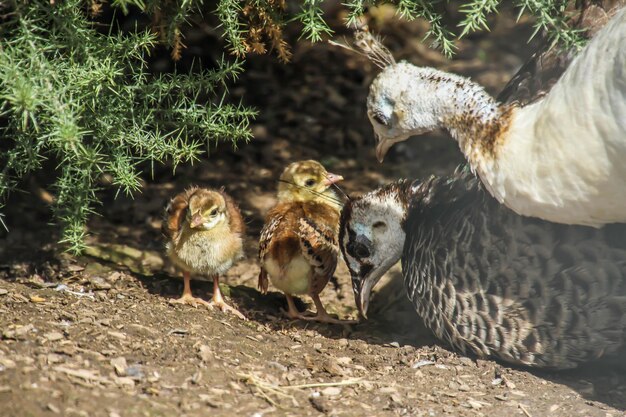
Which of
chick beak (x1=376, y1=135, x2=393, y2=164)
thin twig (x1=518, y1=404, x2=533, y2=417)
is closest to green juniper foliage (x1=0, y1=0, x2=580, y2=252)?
chick beak (x1=376, y1=135, x2=393, y2=164)

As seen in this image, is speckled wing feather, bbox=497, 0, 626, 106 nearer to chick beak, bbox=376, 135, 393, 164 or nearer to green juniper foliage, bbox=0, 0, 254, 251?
chick beak, bbox=376, 135, 393, 164

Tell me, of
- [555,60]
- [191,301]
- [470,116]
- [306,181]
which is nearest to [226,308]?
[191,301]

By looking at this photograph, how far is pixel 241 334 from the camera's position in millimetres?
5195

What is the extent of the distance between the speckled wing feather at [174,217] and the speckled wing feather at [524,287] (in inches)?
58.7

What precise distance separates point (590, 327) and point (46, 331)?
274cm

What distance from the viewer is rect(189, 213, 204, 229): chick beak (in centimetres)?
518

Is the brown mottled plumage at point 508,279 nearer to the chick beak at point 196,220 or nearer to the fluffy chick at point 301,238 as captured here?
the fluffy chick at point 301,238

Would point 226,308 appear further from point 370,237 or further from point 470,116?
point 470,116

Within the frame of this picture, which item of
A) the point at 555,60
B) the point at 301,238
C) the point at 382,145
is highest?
the point at 555,60

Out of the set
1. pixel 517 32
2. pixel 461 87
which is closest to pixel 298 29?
pixel 517 32

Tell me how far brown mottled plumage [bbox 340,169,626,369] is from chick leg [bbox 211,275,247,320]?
732mm

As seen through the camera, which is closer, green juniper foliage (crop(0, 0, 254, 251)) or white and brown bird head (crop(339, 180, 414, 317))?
green juniper foliage (crop(0, 0, 254, 251))

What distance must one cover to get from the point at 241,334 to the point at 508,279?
4.98 feet

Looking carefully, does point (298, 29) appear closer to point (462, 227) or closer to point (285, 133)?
point (285, 133)
